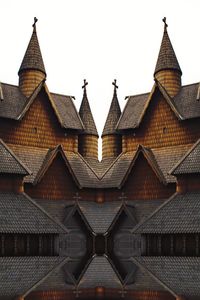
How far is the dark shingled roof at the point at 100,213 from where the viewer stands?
31922mm

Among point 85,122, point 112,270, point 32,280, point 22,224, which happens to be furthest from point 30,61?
point 32,280

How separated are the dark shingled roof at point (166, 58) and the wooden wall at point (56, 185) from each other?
32.7 feet

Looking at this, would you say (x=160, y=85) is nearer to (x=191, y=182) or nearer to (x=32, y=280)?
(x=191, y=182)

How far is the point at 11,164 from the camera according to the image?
97.7 ft

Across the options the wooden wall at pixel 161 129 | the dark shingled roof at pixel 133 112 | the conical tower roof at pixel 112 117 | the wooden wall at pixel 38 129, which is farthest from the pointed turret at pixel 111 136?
the wooden wall at pixel 38 129

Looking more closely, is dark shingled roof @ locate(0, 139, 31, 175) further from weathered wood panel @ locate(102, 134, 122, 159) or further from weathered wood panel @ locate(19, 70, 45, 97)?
weathered wood panel @ locate(102, 134, 122, 159)

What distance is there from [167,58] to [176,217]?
13540 mm

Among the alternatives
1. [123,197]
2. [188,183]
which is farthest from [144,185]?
[188,183]

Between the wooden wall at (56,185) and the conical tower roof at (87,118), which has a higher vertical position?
the conical tower roof at (87,118)

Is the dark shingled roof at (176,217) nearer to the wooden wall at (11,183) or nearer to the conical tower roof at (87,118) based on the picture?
the wooden wall at (11,183)

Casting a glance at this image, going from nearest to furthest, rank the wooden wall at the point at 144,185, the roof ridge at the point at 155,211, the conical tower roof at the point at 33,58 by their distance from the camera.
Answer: the roof ridge at the point at 155,211 < the wooden wall at the point at 144,185 < the conical tower roof at the point at 33,58

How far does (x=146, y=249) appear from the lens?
28.8m

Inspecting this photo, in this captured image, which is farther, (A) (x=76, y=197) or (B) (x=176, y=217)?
(A) (x=76, y=197)

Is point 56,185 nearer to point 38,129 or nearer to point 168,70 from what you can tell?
point 38,129
